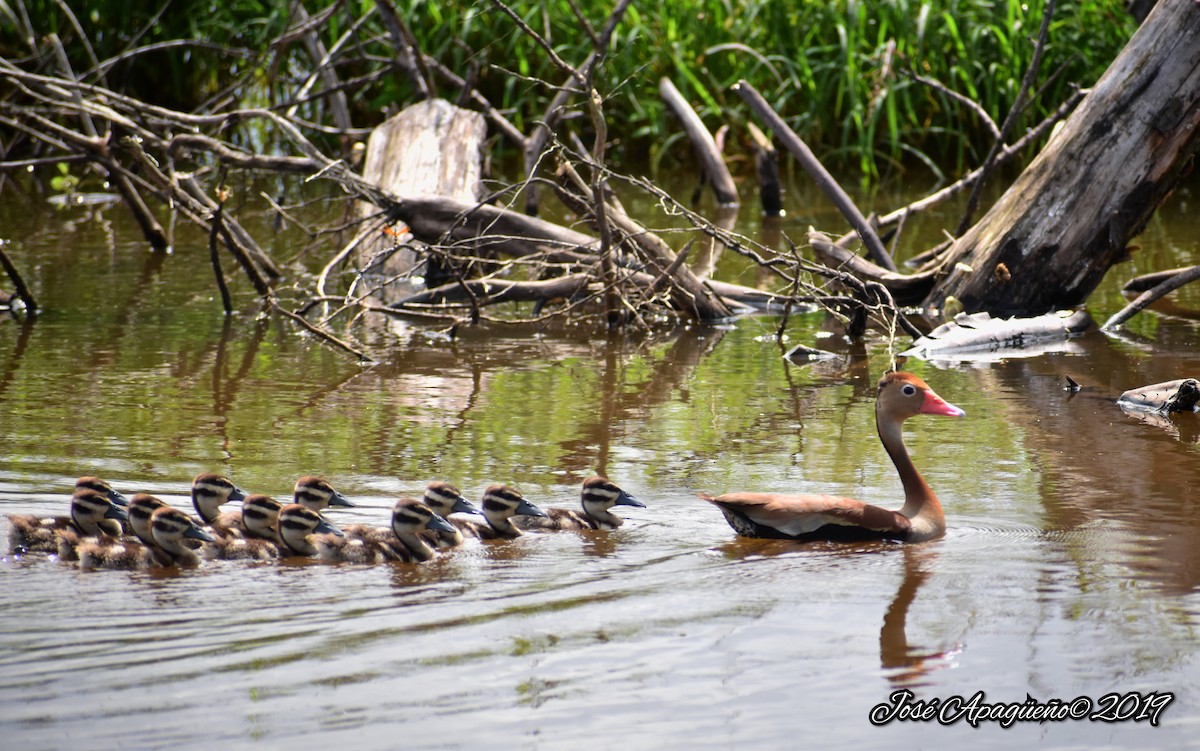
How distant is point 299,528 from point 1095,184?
217 inches

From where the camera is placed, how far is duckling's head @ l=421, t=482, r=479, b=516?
5.77 m

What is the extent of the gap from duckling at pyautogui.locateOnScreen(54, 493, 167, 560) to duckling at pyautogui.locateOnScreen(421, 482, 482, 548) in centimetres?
94

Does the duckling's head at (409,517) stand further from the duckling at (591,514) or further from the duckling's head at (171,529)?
the duckling's head at (171,529)

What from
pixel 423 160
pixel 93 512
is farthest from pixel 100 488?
pixel 423 160

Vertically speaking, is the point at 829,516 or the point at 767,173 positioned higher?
the point at 767,173

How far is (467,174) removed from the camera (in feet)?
36.9

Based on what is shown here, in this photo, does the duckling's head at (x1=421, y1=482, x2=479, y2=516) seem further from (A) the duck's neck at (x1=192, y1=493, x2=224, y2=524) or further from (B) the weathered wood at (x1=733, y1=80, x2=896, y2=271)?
(B) the weathered wood at (x1=733, y1=80, x2=896, y2=271)

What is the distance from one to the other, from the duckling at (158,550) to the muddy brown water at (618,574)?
108mm

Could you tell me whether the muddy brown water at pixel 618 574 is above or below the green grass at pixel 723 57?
below

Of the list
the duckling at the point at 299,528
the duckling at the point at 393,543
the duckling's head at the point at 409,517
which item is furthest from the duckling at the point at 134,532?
the duckling's head at the point at 409,517

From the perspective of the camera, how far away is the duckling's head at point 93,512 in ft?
18.3

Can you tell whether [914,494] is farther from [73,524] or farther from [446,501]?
[73,524]

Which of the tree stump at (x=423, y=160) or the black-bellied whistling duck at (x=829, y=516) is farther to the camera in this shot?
the tree stump at (x=423, y=160)

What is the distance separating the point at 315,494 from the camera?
577 centimetres
